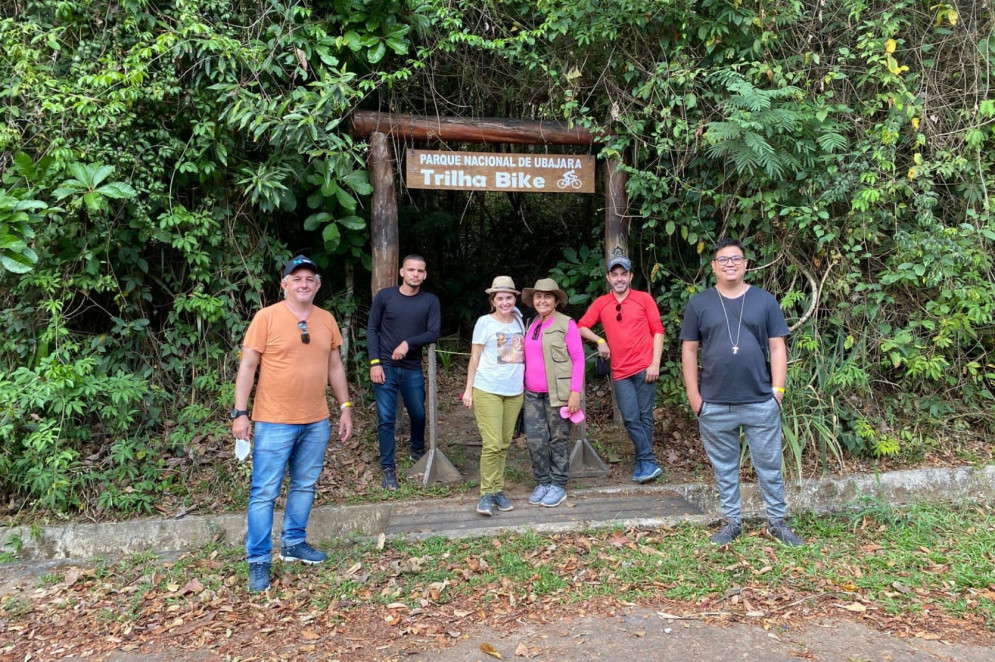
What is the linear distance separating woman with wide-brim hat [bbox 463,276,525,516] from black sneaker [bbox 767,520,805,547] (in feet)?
6.09

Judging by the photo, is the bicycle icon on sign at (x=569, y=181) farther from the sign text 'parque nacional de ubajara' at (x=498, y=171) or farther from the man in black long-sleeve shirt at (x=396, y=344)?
the man in black long-sleeve shirt at (x=396, y=344)

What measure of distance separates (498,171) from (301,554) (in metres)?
3.71

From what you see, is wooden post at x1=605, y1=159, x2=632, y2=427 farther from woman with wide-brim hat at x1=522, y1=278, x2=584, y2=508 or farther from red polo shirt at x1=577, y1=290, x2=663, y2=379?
woman with wide-brim hat at x1=522, y1=278, x2=584, y2=508

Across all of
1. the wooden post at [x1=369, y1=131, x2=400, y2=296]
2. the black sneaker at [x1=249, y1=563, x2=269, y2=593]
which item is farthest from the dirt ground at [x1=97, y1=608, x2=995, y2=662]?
the wooden post at [x1=369, y1=131, x2=400, y2=296]

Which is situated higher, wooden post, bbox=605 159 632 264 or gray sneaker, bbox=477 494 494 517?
wooden post, bbox=605 159 632 264

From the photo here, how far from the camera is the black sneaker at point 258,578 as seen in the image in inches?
158

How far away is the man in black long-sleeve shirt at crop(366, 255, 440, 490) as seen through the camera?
5484 mm

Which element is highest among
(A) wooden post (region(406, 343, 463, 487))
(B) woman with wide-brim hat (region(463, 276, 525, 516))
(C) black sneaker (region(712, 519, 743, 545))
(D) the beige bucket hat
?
(D) the beige bucket hat

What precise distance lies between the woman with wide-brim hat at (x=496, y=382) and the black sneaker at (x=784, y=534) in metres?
1.86

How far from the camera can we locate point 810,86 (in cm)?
596

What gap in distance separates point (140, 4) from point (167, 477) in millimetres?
3715

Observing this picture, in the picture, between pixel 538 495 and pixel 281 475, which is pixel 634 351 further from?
pixel 281 475

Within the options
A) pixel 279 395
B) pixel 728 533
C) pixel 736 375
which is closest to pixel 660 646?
pixel 728 533

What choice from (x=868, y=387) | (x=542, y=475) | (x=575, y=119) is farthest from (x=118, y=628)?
(x=868, y=387)
